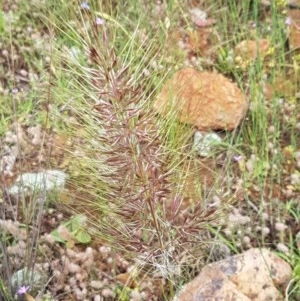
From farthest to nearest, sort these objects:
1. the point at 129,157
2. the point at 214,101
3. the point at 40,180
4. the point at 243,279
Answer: the point at 214,101
the point at 40,180
the point at 243,279
the point at 129,157

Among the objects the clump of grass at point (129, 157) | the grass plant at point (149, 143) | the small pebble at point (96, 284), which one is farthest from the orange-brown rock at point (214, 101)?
the small pebble at point (96, 284)

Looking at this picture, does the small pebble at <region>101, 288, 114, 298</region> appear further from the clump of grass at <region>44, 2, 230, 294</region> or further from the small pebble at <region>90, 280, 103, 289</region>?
the clump of grass at <region>44, 2, 230, 294</region>

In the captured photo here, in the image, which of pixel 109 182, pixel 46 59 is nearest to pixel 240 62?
pixel 46 59

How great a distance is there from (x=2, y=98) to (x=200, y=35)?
3.07 ft

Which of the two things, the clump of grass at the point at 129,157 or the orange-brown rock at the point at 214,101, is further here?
the orange-brown rock at the point at 214,101

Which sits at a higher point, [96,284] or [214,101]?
[214,101]

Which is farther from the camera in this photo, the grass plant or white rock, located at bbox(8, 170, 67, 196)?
white rock, located at bbox(8, 170, 67, 196)

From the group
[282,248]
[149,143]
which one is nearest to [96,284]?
[282,248]

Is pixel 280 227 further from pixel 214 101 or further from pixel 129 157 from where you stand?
pixel 129 157

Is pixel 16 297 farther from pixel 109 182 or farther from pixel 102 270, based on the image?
pixel 109 182

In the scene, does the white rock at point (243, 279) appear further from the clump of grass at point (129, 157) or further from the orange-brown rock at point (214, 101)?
the orange-brown rock at point (214, 101)

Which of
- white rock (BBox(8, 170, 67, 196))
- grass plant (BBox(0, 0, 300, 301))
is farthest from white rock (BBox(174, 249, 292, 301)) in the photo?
white rock (BBox(8, 170, 67, 196))

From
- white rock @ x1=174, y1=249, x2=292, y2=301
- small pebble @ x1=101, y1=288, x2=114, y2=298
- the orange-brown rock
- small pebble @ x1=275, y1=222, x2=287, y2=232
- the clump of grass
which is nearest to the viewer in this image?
the clump of grass

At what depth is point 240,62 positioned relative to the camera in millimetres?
3062
